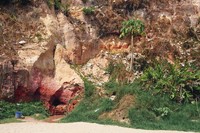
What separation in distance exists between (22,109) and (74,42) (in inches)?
238

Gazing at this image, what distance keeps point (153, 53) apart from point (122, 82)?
12.8 feet

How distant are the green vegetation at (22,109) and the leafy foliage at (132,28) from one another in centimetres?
755

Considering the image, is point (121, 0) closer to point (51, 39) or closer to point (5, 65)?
point (51, 39)

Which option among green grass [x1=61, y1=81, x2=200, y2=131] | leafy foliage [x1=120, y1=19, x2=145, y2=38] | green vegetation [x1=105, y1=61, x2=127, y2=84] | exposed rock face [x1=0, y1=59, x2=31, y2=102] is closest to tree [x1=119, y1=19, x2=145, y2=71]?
leafy foliage [x1=120, y1=19, x2=145, y2=38]

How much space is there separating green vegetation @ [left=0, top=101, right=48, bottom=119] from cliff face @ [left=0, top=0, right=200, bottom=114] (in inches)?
17.3

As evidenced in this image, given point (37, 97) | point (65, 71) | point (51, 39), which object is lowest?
point (37, 97)

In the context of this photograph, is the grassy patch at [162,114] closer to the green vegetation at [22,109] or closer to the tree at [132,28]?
the tree at [132,28]

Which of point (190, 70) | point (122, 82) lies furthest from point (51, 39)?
point (190, 70)

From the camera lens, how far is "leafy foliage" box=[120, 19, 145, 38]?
21.3 metres

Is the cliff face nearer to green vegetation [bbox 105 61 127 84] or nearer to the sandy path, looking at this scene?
green vegetation [bbox 105 61 127 84]

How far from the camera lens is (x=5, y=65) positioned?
Result: 17734 mm

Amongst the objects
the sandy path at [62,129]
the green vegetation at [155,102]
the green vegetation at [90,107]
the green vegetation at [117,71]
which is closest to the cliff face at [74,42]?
the green vegetation at [117,71]

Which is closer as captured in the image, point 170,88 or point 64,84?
point 170,88

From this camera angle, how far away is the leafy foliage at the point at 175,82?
58.5 ft
